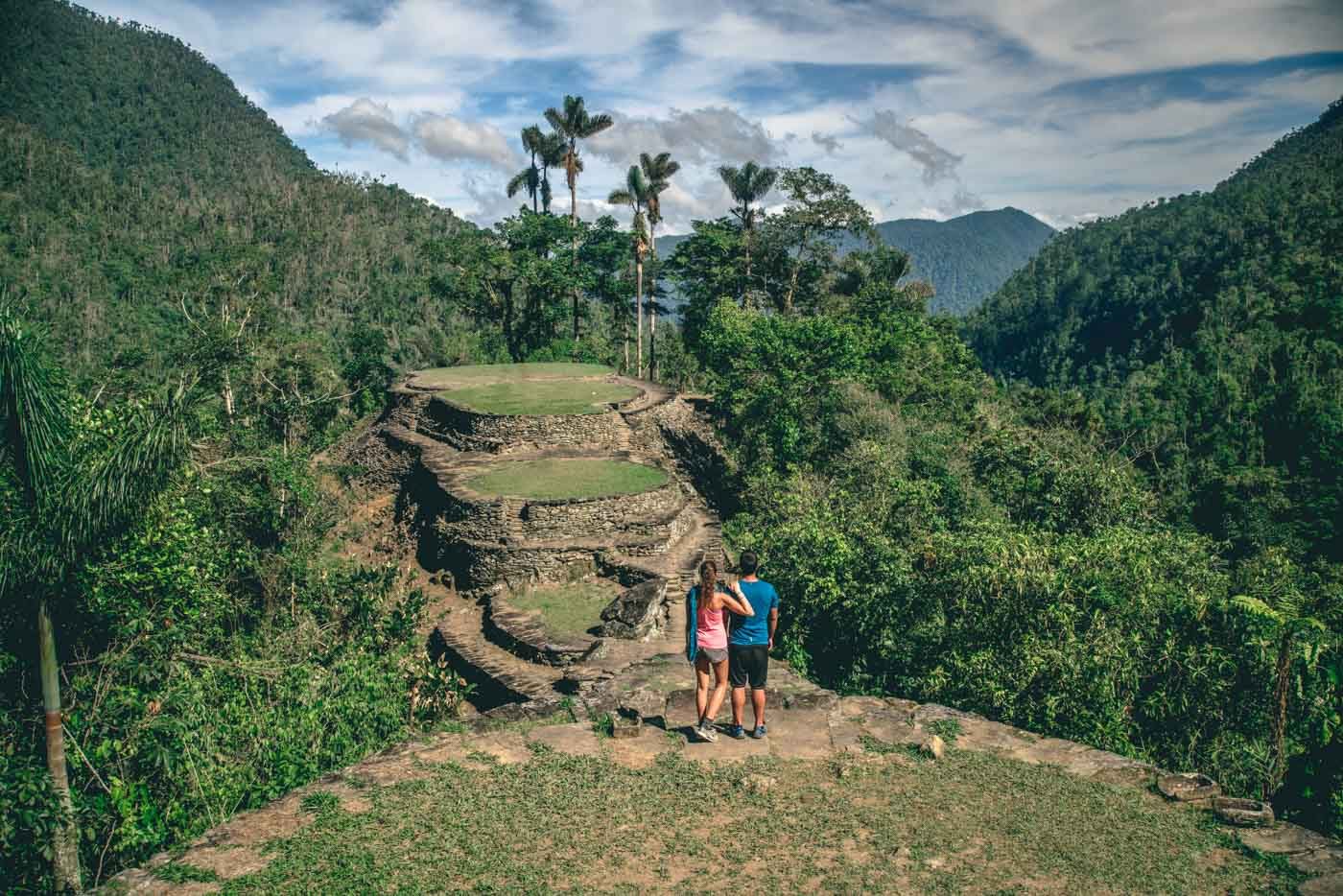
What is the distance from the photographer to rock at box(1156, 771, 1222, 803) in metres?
6.54

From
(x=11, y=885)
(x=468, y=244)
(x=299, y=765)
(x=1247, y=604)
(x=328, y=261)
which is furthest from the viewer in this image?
(x=328, y=261)

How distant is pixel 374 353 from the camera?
3155 cm

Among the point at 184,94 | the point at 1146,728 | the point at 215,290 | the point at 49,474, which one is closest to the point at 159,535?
the point at 49,474

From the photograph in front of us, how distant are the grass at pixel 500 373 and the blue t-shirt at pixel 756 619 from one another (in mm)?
17230

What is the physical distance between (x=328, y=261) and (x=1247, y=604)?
71689 millimetres

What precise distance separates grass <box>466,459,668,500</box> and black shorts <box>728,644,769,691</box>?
8.82 metres

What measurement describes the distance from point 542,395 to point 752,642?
15366 millimetres

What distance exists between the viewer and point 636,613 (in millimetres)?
12945

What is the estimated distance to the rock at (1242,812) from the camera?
620 cm

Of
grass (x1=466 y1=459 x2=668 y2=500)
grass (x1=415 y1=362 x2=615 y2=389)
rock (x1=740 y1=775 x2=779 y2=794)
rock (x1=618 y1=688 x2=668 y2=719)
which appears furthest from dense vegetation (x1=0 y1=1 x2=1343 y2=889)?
rock (x1=740 y1=775 x2=779 y2=794)

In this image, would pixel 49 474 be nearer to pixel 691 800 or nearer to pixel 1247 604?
pixel 691 800

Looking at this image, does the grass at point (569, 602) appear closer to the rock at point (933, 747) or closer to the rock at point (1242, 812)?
the rock at point (933, 747)

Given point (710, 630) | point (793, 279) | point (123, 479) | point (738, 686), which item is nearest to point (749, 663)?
point (738, 686)

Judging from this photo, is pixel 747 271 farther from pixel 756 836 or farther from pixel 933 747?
pixel 756 836
